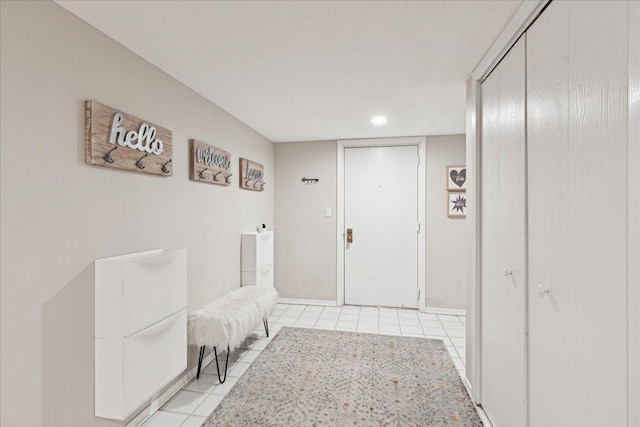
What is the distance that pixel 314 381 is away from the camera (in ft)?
7.98

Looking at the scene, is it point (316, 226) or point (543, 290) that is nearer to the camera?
point (543, 290)

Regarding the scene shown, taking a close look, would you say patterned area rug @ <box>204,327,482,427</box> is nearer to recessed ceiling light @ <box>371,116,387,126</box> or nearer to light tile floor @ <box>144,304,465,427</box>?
light tile floor @ <box>144,304,465,427</box>

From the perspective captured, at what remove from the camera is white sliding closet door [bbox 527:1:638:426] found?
90 centimetres

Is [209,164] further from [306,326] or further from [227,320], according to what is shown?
[306,326]

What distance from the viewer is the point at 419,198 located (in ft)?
13.6

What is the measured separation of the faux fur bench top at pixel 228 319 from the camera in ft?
7.50

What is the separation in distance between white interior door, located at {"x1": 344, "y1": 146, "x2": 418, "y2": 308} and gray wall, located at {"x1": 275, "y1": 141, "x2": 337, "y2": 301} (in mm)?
221

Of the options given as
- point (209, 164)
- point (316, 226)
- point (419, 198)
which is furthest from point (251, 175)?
point (419, 198)

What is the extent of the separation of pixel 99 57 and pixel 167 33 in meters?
0.37

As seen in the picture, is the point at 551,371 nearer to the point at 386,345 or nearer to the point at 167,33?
the point at 386,345

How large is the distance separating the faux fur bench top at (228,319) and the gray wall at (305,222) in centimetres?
152

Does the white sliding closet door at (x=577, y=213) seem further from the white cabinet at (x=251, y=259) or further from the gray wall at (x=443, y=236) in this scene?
the gray wall at (x=443, y=236)

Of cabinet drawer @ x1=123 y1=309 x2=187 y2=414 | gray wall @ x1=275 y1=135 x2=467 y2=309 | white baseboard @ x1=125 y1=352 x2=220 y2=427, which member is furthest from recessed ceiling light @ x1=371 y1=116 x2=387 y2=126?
white baseboard @ x1=125 y1=352 x2=220 y2=427

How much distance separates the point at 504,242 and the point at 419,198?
2.47m
